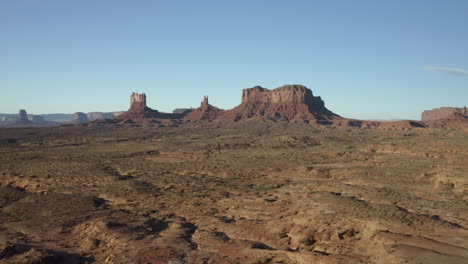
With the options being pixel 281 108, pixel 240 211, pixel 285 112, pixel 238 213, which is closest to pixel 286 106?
pixel 281 108

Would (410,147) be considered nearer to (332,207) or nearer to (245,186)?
(245,186)

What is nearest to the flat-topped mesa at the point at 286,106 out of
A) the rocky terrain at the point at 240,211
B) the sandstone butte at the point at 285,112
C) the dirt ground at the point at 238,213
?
the sandstone butte at the point at 285,112

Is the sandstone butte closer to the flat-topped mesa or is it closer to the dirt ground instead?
the flat-topped mesa

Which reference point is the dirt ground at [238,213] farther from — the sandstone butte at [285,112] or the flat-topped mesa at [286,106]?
the flat-topped mesa at [286,106]

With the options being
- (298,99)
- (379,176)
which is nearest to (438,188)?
(379,176)

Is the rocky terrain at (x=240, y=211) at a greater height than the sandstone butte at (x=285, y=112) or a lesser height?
lesser
